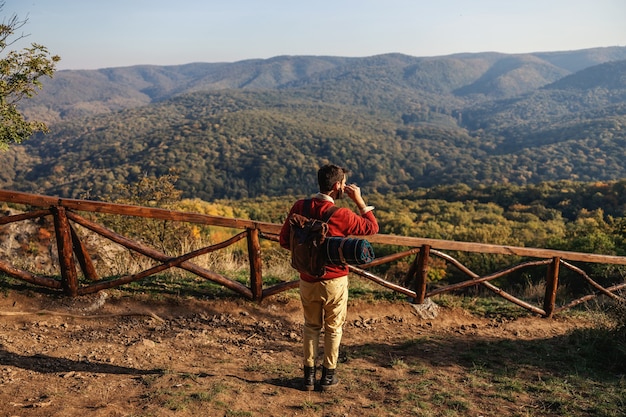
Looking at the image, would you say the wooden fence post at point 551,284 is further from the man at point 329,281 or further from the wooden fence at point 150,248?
the man at point 329,281

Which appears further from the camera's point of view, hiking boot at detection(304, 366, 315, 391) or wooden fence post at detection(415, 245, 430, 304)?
wooden fence post at detection(415, 245, 430, 304)

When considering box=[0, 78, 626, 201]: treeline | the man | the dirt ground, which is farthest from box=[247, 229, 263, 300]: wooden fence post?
box=[0, 78, 626, 201]: treeline

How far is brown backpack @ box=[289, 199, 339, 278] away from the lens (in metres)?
3.17

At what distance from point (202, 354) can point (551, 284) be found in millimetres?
4678

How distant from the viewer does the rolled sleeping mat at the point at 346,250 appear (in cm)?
311

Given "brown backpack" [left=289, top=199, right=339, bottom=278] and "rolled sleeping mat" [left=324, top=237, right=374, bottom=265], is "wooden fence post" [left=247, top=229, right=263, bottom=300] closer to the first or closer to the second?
"brown backpack" [left=289, top=199, right=339, bottom=278]

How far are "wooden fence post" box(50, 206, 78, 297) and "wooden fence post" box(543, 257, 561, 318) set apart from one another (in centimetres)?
584

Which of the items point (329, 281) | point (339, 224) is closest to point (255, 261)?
point (329, 281)

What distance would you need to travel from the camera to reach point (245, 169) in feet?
361

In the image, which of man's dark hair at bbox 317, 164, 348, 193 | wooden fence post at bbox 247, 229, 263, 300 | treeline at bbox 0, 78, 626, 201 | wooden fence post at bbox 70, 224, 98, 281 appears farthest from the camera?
treeline at bbox 0, 78, 626, 201

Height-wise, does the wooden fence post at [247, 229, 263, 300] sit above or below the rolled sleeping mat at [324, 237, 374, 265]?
below

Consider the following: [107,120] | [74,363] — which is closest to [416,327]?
[74,363]

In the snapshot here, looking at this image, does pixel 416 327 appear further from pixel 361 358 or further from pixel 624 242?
pixel 624 242

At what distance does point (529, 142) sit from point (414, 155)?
122 feet
